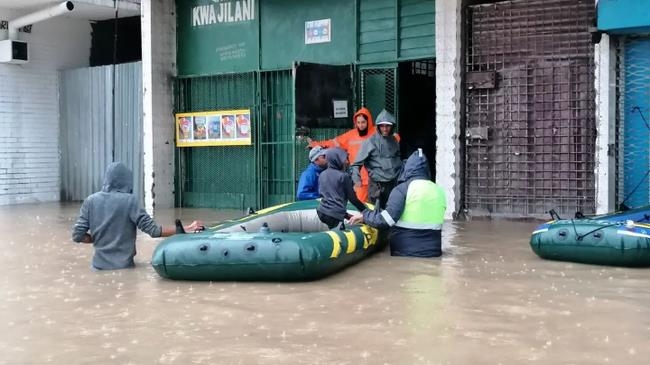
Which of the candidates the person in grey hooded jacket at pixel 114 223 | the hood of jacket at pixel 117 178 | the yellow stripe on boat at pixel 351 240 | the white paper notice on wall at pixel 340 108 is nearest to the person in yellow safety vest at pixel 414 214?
the yellow stripe on boat at pixel 351 240

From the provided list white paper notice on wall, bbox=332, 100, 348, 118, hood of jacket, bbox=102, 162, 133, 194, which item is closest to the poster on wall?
white paper notice on wall, bbox=332, 100, 348, 118

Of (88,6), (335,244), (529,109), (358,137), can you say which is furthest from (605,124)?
(88,6)

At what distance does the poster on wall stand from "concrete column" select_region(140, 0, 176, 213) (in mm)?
292

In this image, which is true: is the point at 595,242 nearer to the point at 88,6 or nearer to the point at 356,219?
the point at 356,219

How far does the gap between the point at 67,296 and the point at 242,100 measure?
28.2 feet

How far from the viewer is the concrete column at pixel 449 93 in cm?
1147

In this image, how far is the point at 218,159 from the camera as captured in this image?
14.6 metres

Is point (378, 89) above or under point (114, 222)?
above

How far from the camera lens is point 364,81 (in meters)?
12.6

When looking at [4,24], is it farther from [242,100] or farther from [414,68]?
[414,68]

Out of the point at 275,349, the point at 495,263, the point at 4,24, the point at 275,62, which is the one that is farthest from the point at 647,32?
the point at 4,24

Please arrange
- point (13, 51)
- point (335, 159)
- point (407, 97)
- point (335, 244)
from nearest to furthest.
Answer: point (335, 244) → point (335, 159) → point (407, 97) → point (13, 51)

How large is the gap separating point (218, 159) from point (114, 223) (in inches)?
301

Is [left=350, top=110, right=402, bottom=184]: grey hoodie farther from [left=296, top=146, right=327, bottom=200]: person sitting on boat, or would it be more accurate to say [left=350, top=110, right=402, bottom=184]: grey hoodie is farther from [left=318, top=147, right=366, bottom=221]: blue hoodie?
[left=318, top=147, right=366, bottom=221]: blue hoodie
